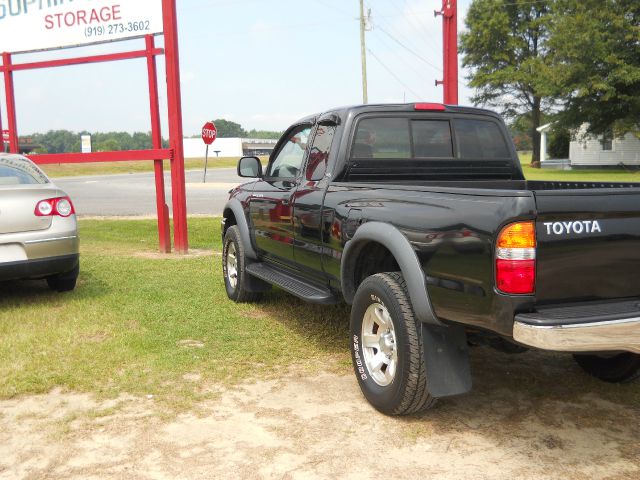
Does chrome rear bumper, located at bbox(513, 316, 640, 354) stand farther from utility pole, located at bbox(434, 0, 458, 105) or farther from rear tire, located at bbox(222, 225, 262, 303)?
utility pole, located at bbox(434, 0, 458, 105)

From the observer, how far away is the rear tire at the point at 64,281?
21.7 feet

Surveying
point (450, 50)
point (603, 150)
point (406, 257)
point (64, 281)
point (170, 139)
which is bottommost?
point (64, 281)

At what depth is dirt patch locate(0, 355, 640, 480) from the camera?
3107mm

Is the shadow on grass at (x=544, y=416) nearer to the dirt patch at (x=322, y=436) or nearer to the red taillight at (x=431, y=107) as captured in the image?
the dirt patch at (x=322, y=436)

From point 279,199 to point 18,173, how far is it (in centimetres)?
285

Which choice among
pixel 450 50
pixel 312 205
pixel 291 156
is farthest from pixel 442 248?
pixel 450 50

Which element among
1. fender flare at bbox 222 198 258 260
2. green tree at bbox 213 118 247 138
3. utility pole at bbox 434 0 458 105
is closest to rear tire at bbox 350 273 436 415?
fender flare at bbox 222 198 258 260

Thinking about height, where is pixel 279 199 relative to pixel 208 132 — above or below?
below

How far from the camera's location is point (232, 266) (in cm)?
666

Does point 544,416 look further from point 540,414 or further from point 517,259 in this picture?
point 517,259

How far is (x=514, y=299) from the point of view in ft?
9.52

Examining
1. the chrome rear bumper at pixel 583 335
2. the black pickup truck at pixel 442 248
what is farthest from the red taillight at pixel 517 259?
the chrome rear bumper at pixel 583 335

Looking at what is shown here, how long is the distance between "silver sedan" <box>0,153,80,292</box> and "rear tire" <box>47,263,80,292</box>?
22cm

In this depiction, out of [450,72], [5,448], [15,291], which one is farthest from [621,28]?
[5,448]
